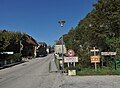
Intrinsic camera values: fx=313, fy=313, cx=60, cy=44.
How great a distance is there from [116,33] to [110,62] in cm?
452

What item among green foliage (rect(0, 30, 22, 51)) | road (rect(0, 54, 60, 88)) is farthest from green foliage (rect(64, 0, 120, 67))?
green foliage (rect(0, 30, 22, 51))

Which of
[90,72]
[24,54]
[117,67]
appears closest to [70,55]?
[90,72]

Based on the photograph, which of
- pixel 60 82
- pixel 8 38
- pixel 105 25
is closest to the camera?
pixel 60 82

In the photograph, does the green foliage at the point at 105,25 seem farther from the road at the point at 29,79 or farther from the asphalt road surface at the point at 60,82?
the asphalt road surface at the point at 60,82

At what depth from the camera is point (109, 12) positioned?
37.6m

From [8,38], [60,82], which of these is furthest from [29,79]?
[8,38]

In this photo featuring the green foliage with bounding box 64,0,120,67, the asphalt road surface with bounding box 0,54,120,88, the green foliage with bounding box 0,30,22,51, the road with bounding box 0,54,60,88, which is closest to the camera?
the asphalt road surface with bounding box 0,54,120,88

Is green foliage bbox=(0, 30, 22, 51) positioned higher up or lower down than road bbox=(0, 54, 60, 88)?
higher up

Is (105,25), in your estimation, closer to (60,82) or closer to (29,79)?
(29,79)

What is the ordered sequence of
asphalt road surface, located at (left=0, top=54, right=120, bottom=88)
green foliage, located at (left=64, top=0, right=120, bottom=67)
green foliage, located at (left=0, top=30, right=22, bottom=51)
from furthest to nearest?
1. green foliage, located at (left=0, top=30, right=22, bottom=51)
2. green foliage, located at (left=64, top=0, right=120, bottom=67)
3. asphalt road surface, located at (left=0, top=54, right=120, bottom=88)

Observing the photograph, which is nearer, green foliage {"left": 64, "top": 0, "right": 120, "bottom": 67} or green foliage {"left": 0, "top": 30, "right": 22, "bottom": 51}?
green foliage {"left": 64, "top": 0, "right": 120, "bottom": 67}

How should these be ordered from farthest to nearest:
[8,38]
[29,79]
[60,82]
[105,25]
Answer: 1. [8,38]
2. [105,25]
3. [29,79]
4. [60,82]

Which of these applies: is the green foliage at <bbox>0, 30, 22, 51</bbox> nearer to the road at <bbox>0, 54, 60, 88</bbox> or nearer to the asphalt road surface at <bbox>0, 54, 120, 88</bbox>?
the road at <bbox>0, 54, 60, 88</bbox>

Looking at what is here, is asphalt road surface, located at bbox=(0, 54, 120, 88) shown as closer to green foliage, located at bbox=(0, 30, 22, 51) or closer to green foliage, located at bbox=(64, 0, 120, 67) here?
green foliage, located at bbox=(64, 0, 120, 67)
